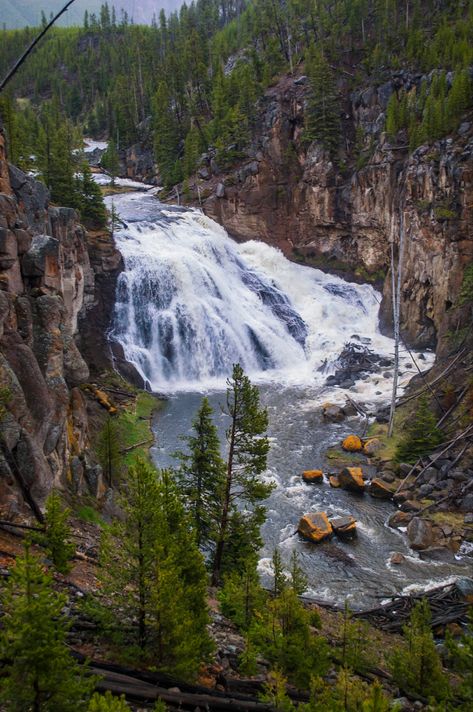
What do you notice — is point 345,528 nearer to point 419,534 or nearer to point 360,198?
point 419,534

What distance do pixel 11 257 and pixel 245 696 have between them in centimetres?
1582

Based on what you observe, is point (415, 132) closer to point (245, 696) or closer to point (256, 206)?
point (256, 206)

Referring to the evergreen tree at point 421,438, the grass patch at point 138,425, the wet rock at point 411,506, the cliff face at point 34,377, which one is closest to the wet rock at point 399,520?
the wet rock at point 411,506

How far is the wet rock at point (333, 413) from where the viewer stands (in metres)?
36.0

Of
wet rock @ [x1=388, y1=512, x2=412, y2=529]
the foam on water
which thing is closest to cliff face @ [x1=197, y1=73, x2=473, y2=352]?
the foam on water

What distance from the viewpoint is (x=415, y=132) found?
1903 inches

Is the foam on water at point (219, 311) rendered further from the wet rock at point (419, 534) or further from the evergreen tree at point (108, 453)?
the evergreen tree at point (108, 453)

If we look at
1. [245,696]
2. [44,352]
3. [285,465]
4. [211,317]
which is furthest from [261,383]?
[245,696]

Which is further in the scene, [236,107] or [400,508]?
[236,107]

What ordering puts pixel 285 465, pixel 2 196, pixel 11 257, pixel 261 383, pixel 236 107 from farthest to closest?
1. pixel 236 107
2. pixel 261 383
3. pixel 285 465
4. pixel 2 196
5. pixel 11 257

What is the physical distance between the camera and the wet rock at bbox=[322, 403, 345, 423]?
36.0 meters

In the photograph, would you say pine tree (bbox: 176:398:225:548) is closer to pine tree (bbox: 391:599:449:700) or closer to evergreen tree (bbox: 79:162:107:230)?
pine tree (bbox: 391:599:449:700)

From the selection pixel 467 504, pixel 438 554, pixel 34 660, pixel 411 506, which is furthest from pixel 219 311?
pixel 34 660

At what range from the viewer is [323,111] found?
194 feet
